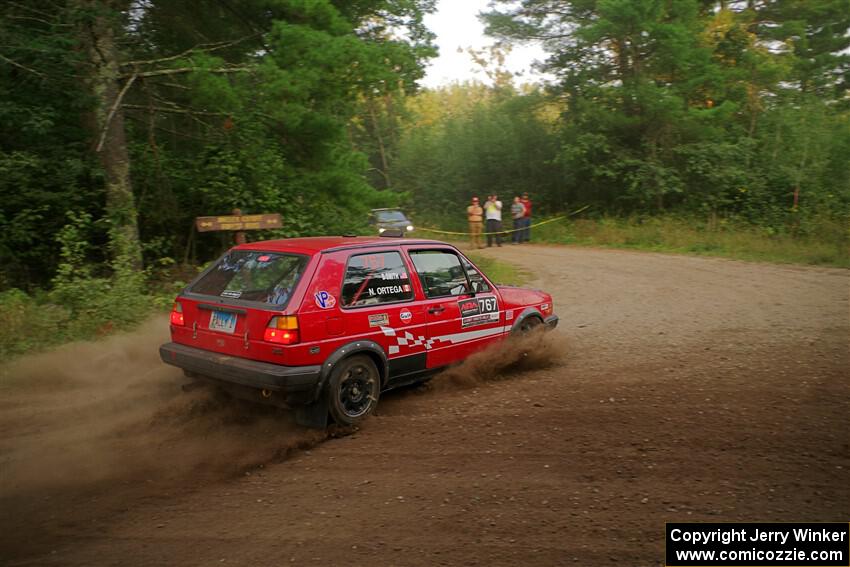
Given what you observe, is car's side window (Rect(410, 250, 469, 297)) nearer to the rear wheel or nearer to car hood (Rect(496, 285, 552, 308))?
car hood (Rect(496, 285, 552, 308))

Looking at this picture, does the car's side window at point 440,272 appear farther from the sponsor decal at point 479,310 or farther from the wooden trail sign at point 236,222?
the wooden trail sign at point 236,222

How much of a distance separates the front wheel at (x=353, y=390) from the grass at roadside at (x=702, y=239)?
14.7 metres

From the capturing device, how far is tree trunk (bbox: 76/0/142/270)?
→ 10406 millimetres

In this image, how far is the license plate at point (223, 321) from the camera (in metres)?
5.46

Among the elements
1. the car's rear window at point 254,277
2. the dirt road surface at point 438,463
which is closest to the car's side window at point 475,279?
the dirt road surface at point 438,463

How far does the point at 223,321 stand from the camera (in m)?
5.55

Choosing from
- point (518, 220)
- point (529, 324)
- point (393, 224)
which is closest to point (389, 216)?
point (393, 224)

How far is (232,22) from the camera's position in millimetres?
13320

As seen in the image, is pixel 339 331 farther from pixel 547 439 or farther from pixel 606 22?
pixel 606 22

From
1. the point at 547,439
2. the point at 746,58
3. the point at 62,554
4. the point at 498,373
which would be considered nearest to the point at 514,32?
the point at 746,58

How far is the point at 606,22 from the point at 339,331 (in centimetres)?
2106

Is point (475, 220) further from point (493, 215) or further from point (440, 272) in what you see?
point (440, 272)

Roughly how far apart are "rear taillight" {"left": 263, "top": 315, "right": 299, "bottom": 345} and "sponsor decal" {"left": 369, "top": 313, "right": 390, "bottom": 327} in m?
0.79

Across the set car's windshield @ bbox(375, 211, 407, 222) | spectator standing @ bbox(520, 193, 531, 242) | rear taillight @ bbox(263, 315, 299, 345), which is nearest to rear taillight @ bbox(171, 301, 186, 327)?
rear taillight @ bbox(263, 315, 299, 345)
